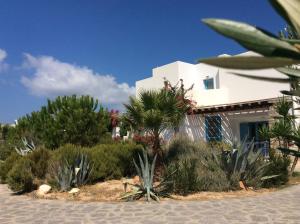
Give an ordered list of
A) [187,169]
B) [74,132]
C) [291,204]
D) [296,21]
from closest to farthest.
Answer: [296,21]
[291,204]
[187,169]
[74,132]

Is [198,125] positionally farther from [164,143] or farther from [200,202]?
[200,202]

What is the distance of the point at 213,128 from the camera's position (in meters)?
21.5

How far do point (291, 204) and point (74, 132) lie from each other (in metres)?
9.70

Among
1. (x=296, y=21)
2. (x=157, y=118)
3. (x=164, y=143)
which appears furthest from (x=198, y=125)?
(x=296, y=21)

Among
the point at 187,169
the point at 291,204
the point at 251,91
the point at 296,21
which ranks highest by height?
the point at 251,91

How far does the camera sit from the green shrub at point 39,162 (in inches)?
508

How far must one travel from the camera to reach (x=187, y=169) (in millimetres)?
10352

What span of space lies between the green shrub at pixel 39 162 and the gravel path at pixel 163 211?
290 centimetres

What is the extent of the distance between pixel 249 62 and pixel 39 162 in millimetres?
12800

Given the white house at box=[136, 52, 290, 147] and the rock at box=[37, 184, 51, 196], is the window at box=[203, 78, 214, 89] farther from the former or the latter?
the rock at box=[37, 184, 51, 196]

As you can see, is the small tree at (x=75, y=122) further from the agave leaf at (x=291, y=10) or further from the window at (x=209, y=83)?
the agave leaf at (x=291, y=10)

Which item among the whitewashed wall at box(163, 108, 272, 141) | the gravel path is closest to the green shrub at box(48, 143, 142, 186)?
the gravel path

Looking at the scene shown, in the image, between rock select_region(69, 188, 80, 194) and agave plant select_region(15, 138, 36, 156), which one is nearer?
rock select_region(69, 188, 80, 194)

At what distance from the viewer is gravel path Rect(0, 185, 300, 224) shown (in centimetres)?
754
